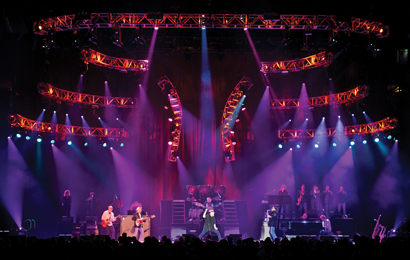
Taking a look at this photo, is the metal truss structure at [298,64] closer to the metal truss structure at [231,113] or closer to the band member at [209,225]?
the metal truss structure at [231,113]

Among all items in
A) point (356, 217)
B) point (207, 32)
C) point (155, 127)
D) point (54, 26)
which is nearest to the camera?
point (54, 26)

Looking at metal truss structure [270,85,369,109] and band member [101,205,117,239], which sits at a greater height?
metal truss structure [270,85,369,109]

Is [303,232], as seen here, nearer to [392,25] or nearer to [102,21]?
[392,25]

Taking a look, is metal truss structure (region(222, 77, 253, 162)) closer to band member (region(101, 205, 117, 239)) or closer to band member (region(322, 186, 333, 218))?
band member (region(322, 186, 333, 218))

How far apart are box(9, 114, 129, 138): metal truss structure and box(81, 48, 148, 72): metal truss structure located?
3.31m

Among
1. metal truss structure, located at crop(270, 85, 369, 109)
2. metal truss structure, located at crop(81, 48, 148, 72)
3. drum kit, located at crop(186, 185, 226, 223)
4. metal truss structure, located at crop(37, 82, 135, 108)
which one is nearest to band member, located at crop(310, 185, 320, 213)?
metal truss structure, located at crop(270, 85, 369, 109)

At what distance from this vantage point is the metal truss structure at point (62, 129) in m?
17.7

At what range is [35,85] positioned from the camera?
19172mm

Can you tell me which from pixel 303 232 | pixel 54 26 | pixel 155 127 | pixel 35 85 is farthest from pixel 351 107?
pixel 35 85

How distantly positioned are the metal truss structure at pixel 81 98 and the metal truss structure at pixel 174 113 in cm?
194

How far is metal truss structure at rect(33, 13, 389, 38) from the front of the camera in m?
15.4

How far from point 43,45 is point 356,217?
17.2m

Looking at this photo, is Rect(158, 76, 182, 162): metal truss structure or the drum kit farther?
Rect(158, 76, 182, 162): metal truss structure

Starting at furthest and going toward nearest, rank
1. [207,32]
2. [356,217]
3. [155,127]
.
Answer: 1. [155,127]
2. [356,217]
3. [207,32]
